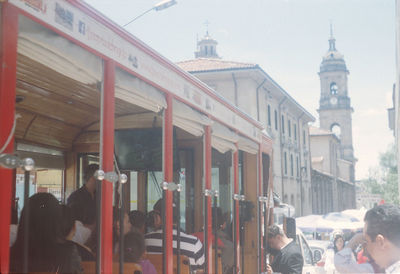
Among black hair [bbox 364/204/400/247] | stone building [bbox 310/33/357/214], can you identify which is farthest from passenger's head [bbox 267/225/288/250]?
stone building [bbox 310/33/357/214]

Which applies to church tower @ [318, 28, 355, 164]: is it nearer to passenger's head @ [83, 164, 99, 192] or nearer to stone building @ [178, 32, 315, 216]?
stone building @ [178, 32, 315, 216]

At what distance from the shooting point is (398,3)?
1053 cm

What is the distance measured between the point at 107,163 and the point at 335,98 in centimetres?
6428

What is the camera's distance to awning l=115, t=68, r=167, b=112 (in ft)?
9.32

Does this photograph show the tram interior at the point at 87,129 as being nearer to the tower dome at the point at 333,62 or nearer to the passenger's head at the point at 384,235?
the passenger's head at the point at 384,235

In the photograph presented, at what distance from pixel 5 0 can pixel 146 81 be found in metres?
1.33

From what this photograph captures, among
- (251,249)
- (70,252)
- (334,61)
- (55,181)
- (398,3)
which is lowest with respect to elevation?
(251,249)

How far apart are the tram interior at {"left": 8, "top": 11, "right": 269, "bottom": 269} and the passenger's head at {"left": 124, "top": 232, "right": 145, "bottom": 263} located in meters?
0.80

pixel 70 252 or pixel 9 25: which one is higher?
pixel 9 25

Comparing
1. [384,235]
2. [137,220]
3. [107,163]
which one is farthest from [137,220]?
[384,235]

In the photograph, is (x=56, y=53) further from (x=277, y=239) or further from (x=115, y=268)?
(x=277, y=239)

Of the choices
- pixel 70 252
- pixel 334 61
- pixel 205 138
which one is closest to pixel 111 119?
pixel 70 252

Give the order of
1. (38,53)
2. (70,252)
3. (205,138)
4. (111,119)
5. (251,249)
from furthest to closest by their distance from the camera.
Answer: (251,249) → (205,138) → (70,252) → (111,119) → (38,53)

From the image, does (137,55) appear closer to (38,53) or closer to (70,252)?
(38,53)
